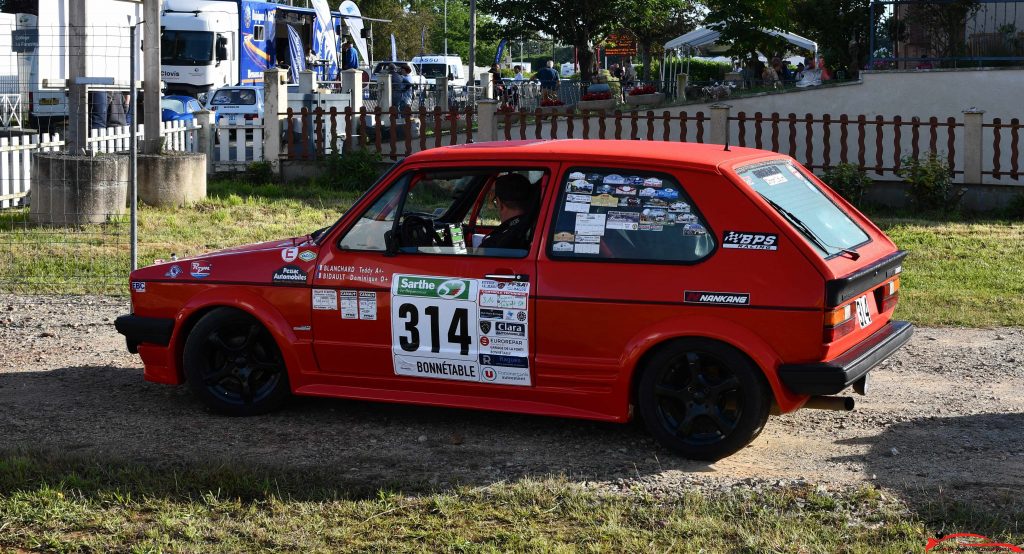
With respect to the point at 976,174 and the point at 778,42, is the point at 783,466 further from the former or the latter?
the point at 778,42

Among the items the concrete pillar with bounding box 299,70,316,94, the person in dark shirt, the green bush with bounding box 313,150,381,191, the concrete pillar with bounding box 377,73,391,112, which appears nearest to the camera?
the person in dark shirt

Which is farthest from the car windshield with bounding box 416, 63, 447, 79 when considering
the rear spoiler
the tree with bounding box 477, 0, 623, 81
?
the rear spoiler

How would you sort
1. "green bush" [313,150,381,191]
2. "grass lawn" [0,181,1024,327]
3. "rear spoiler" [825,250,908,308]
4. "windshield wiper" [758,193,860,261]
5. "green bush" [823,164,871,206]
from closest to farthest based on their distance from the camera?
"rear spoiler" [825,250,908,308] → "windshield wiper" [758,193,860,261] → "grass lawn" [0,181,1024,327] → "green bush" [823,164,871,206] → "green bush" [313,150,381,191]

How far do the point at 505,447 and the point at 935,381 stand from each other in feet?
10.4

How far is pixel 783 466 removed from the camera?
596cm

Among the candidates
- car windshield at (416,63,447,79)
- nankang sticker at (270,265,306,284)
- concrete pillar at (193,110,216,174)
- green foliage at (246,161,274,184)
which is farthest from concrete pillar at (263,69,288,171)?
car windshield at (416,63,447,79)

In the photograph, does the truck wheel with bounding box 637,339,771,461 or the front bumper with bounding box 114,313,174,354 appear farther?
the front bumper with bounding box 114,313,174,354

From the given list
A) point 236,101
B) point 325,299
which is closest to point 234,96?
point 236,101

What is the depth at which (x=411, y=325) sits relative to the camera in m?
6.42

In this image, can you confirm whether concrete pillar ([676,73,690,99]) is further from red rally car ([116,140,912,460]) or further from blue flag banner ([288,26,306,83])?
red rally car ([116,140,912,460])

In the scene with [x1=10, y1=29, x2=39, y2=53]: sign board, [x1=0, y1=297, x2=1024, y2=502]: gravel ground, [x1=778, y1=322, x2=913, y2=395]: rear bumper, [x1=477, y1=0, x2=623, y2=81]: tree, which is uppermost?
[x1=477, y1=0, x2=623, y2=81]: tree

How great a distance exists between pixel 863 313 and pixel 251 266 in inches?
132

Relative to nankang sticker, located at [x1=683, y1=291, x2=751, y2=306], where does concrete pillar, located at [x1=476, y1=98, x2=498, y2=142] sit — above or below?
above

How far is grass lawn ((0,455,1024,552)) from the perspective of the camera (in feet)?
16.0
